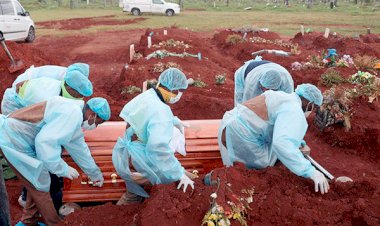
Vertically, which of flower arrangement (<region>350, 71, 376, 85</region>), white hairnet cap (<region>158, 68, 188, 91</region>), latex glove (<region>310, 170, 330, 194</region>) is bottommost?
flower arrangement (<region>350, 71, 376, 85</region>)

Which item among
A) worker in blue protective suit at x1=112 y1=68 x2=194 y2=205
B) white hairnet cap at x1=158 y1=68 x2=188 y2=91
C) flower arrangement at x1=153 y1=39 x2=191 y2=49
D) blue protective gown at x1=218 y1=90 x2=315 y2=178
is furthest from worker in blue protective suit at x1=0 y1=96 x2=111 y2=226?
flower arrangement at x1=153 y1=39 x2=191 y2=49

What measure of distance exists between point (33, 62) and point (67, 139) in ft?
23.0

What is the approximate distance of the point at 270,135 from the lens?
390cm

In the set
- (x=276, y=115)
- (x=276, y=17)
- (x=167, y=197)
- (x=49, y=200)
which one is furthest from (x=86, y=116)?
(x=276, y=17)

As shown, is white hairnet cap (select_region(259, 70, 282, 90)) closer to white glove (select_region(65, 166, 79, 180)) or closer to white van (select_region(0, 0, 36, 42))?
white glove (select_region(65, 166, 79, 180))

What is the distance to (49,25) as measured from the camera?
2164 cm

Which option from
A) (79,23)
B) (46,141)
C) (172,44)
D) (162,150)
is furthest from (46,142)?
(79,23)

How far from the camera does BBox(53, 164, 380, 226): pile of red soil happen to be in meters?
3.04

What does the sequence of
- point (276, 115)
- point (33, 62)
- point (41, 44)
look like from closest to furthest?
1. point (276, 115)
2. point (33, 62)
3. point (41, 44)

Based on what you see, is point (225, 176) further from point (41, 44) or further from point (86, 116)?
point (41, 44)

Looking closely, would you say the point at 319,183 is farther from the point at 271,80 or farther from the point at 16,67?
the point at 16,67

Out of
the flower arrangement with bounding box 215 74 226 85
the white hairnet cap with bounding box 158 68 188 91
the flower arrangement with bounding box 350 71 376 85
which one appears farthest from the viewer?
the flower arrangement with bounding box 215 74 226 85

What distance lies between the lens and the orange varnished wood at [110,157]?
4398mm

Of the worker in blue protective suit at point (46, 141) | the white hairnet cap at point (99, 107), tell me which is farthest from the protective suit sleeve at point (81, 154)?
the white hairnet cap at point (99, 107)
